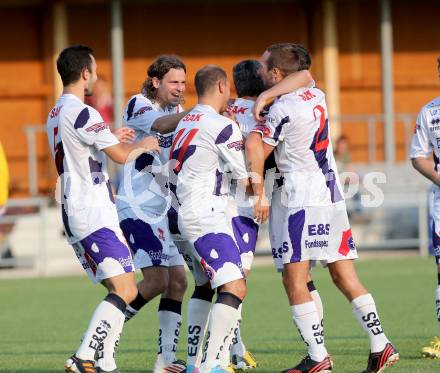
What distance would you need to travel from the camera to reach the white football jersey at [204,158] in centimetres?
841

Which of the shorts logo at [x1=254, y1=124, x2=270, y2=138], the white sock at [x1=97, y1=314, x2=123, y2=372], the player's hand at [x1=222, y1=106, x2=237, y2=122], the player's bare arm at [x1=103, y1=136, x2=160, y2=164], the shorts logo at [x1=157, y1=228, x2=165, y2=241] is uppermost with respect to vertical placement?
the player's hand at [x1=222, y1=106, x2=237, y2=122]

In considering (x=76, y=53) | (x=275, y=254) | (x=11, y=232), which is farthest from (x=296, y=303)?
(x=11, y=232)

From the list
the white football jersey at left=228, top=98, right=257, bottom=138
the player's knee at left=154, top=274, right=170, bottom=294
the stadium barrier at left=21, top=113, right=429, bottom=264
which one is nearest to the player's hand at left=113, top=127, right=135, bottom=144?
the white football jersey at left=228, top=98, right=257, bottom=138

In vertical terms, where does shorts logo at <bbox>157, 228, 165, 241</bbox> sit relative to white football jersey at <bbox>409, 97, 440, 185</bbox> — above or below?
below

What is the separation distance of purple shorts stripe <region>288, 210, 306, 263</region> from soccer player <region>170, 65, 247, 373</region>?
45 cm

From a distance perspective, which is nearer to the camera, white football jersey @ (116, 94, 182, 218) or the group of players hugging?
the group of players hugging

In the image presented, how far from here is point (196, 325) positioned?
8969mm

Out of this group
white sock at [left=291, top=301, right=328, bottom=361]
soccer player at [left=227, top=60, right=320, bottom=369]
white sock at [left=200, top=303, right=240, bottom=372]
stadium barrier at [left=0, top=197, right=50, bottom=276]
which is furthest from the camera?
stadium barrier at [left=0, top=197, right=50, bottom=276]

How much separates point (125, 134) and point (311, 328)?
196 centimetres

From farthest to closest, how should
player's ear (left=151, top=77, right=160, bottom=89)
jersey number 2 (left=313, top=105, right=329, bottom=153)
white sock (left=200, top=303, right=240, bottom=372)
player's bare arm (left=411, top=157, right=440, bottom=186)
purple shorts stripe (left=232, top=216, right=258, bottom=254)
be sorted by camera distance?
player's bare arm (left=411, top=157, right=440, bottom=186), player's ear (left=151, top=77, right=160, bottom=89), purple shorts stripe (left=232, top=216, right=258, bottom=254), jersey number 2 (left=313, top=105, right=329, bottom=153), white sock (left=200, top=303, right=240, bottom=372)

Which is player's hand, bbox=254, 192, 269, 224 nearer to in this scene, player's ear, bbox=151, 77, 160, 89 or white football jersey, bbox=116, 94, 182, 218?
white football jersey, bbox=116, 94, 182, 218

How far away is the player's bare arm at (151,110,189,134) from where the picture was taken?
895 centimetres

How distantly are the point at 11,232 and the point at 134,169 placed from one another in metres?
11.6

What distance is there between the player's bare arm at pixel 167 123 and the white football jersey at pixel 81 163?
1.99ft
